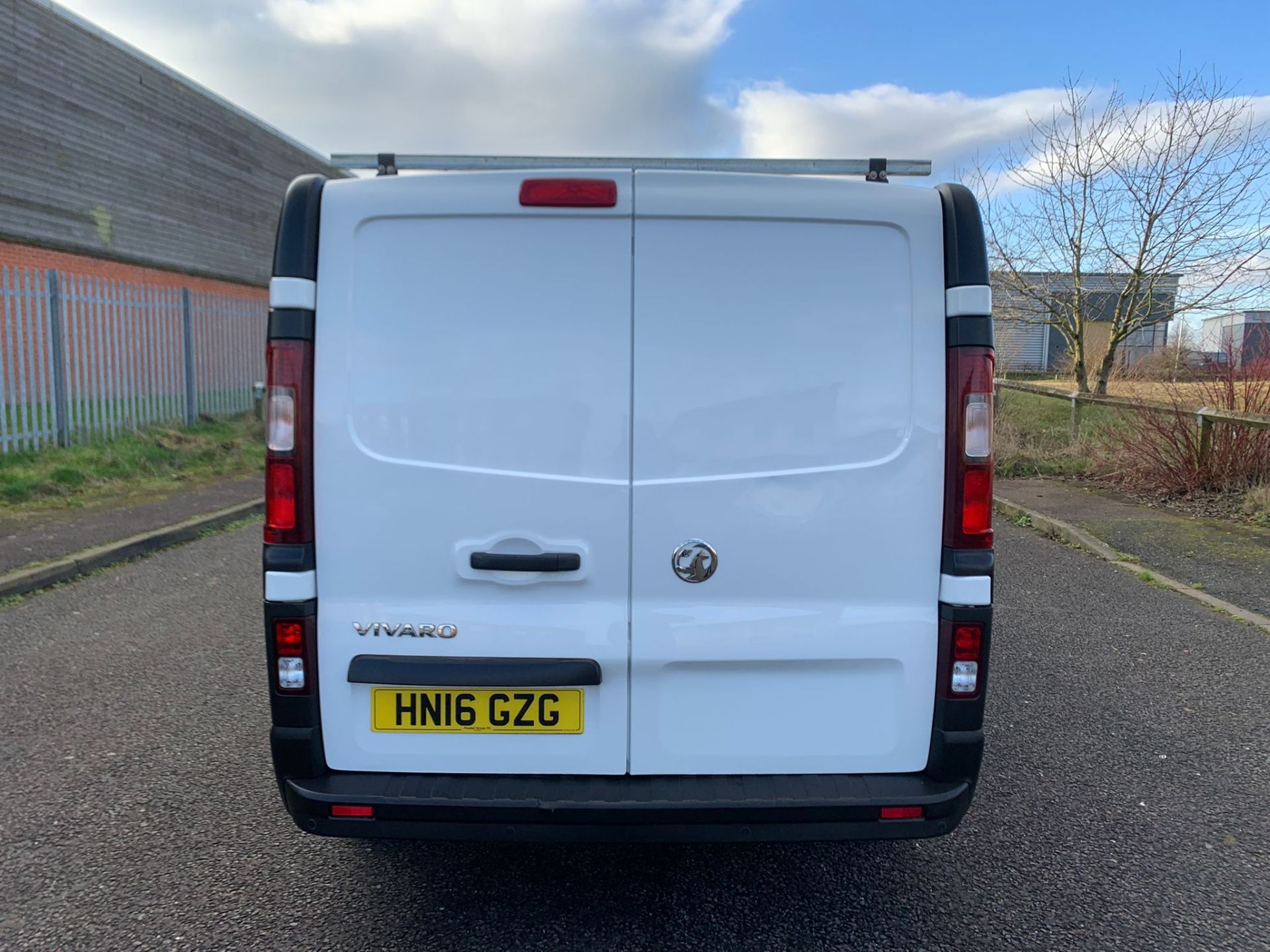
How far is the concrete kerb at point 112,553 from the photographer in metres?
6.08

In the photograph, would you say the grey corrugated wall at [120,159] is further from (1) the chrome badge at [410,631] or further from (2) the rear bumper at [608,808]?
(2) the rear bumper at [608,808]

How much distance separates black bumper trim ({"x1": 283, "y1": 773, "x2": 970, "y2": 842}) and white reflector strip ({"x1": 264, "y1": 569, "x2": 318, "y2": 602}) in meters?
0.49

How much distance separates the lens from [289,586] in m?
2.36

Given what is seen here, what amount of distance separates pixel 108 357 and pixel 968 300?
12.7 meters

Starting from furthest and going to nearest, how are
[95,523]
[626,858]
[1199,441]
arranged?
1. [1199,441]
2. [95,523]
3. [626,858]

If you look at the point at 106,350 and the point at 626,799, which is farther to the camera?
the point at 106,350

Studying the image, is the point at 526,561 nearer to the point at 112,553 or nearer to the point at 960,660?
the point at 960,660

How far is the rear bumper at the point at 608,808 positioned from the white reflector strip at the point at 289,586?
0.49 metres

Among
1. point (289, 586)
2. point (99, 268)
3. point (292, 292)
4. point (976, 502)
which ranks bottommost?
point (289, 586)

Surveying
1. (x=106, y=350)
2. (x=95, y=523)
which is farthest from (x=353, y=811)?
(x=106, y=350)

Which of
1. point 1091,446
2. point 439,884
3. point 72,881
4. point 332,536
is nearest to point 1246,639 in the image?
point 439,884

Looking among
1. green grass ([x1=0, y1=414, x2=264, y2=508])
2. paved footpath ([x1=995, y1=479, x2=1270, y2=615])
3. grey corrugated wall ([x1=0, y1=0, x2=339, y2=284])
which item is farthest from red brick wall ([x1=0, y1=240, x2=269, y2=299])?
paved footpath ([x1=995, y1=479, x2=1270, y2=615])

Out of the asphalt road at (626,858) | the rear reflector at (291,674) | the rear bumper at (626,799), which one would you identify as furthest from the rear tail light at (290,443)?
the asphalt road at (626,858)

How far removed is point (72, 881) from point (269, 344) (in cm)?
182
